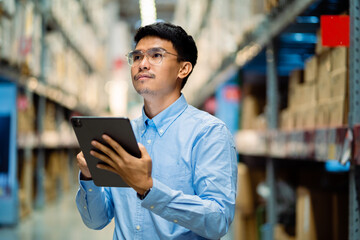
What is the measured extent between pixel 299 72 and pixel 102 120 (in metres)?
2.51

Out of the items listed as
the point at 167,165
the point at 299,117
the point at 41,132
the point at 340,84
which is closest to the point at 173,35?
the point at 167,165

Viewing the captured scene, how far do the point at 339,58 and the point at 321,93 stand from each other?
0.37 m

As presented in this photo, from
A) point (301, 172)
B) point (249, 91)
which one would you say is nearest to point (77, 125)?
point (301, 172)

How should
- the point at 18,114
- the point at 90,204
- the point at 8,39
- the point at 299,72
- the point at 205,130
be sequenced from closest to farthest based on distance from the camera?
the point at 205,130, the point at 90,204, the point at 299,72, the point at 8,39, the point at 18,114

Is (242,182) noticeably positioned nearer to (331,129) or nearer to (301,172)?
(301,172)

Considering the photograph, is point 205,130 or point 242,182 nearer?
point 205,130

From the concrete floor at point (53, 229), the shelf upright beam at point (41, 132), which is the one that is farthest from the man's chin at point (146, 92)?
the shelf upright beam at point (41, 132)

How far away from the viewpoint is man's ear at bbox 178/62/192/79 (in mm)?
1707

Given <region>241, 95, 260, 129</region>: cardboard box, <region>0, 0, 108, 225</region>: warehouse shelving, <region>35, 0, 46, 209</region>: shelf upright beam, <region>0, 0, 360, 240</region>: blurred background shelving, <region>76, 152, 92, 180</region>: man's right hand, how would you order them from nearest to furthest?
<region>76, 152, 92, 180</region>: man's right hand, <region>0, 0, 360, 240</region>: blurred background shelving, <region>241, 95, 260, 129</region>: cardboard box, <region>0, 0, 108, 225</region>: warehouse shelving, <region>35, 0, 46, 209</region>: shelf upright beam

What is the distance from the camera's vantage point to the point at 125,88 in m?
24.0

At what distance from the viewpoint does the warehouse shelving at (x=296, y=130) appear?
84.4 inches

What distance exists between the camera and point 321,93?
288cm

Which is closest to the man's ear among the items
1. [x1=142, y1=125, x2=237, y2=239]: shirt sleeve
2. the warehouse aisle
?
[x1=142, y1=125, x2=237, y2=239]: shirt sleeve

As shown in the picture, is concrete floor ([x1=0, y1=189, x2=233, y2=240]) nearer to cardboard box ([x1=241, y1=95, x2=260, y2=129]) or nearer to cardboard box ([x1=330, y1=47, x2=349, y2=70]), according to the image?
cardboard box ([x1=241, y1=95, x2=260, y2=129])
